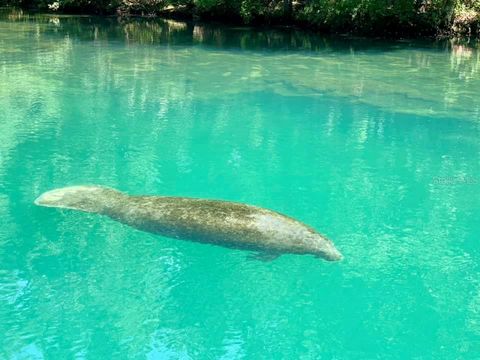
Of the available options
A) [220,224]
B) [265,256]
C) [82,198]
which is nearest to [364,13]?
[82,198]

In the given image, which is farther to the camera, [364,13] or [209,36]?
[209,36]

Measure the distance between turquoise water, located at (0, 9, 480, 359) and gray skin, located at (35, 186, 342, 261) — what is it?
0.75 feet

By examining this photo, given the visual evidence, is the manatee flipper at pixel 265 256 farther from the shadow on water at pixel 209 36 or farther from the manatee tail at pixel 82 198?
the shadow on water at pixel 209 36

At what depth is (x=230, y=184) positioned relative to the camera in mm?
11141

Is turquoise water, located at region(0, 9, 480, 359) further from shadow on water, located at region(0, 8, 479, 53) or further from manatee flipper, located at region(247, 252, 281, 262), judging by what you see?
shadow on water, located at region(0, 8, 479, 53)

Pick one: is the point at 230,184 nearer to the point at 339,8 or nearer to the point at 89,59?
the point at 89,59

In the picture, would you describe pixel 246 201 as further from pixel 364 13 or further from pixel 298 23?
pixel 298 23

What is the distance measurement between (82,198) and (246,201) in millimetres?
2874

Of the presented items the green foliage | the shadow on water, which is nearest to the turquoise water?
the shadow on water

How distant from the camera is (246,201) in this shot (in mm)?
10258

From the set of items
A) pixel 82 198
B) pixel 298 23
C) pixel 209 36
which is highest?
pixel 298 23

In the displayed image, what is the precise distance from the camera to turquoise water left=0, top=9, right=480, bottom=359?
6.65 metres

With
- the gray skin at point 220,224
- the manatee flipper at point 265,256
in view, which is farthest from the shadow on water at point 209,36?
the manatee flipper at point 265,256

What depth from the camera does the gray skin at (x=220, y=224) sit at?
25.1 ft
